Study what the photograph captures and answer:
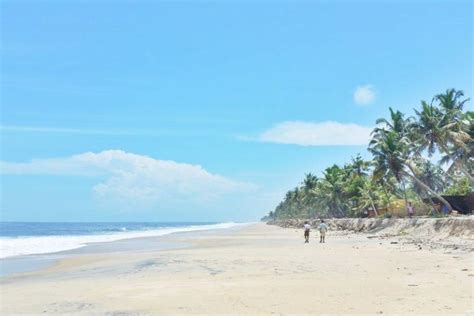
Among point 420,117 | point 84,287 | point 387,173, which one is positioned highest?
point 420,117

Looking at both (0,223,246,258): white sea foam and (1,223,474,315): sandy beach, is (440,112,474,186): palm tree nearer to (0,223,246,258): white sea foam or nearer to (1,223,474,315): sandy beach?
(1,223,474,315): sandy beach

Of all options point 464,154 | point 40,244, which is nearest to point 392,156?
point 464,154

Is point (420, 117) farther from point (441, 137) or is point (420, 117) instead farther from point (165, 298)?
point (165, 298)

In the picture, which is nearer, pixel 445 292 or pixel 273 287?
pixel 445 292

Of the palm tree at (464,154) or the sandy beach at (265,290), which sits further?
the palm tree at (464,154)

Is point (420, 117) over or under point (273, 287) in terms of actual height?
over

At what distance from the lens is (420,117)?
44156 mm

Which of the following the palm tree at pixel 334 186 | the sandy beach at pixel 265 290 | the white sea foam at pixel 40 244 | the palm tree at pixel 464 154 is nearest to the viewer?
the sandy beach at pixel 265 290

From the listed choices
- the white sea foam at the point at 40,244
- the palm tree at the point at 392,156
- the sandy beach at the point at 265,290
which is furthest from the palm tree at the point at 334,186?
the sandy beach at the point at 265,290

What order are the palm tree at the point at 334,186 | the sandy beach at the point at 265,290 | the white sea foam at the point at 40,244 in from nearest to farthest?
the sandy beach at the point at 265,290 < the white sea foam at the point at 40,244 < the palm tree at the point at 334,186

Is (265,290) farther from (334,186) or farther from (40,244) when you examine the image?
(334,186)

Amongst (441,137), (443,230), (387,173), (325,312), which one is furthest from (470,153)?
(325,312)

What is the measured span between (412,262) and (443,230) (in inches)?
578

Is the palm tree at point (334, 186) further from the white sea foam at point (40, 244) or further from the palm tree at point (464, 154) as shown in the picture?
the white sea foam at point (40, 244)
